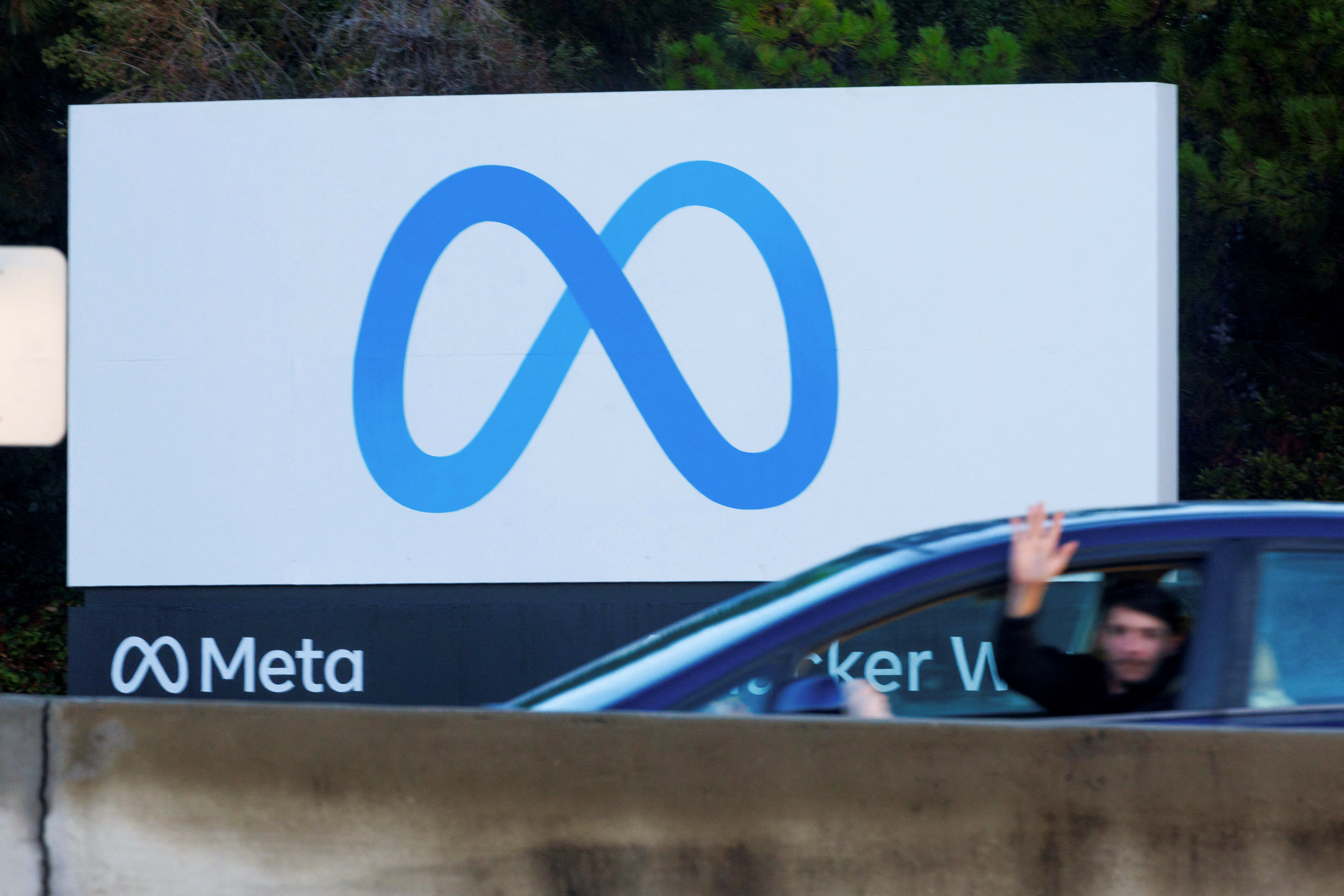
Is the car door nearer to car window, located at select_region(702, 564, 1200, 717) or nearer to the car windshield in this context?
car window, located at select_region(702, 564, 1200, 717)

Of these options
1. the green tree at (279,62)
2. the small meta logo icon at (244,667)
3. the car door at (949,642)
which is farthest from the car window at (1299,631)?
the green tree at (279,62)

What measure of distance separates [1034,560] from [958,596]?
0.20 meters

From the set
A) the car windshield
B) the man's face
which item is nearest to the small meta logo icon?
the car windshield

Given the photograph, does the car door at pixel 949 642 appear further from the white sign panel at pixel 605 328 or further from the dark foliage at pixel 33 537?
the dark foliage at pixel 33 537

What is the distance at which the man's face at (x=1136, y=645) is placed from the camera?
10.6ft

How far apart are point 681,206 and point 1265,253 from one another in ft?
26.2

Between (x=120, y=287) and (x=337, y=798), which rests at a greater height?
(x=120, y=287)

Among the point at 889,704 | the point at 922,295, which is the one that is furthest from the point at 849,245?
the point at 889,704

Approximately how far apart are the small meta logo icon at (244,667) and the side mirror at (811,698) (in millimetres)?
5749

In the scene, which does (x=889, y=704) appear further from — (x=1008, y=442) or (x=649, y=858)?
(x=1008, y=442)

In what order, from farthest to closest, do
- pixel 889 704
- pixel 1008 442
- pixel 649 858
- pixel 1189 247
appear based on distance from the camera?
pixel 1189 247 → pixel 1008 442 → pixel 889 704 → pixel 649 858

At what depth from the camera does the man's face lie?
10.6ft

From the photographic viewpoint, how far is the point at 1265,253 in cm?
1384

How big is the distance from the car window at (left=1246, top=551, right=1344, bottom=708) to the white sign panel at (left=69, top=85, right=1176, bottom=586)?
5080 mm
